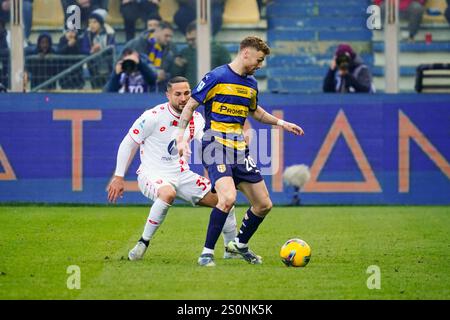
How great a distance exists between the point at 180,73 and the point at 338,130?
9.19 feet

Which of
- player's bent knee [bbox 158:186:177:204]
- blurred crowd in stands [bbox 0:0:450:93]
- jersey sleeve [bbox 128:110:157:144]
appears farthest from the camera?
blurred crowd in stands [bbox 0:0:450:93]

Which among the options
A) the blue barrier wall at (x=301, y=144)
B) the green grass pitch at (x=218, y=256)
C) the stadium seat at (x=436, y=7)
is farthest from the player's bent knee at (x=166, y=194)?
the stadium seat at (x=436, y=7)

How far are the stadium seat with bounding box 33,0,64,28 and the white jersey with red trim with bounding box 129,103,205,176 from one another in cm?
734

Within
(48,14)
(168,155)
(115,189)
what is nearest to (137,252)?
(115,189)

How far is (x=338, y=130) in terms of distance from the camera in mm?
17656

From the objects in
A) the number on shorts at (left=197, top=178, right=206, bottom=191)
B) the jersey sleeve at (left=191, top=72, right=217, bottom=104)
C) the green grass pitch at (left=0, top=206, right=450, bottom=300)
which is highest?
the jersey sleeve at (left=191, top=72, right=217, bottom=104)

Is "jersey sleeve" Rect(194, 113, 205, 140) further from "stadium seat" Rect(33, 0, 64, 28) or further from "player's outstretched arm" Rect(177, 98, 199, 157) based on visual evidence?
"stadium seat" Rect(33, 0, 64, 28)

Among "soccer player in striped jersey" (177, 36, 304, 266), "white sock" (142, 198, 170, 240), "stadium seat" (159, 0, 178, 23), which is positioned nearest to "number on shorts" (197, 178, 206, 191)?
"white sock" (142, 198, 170, 240)

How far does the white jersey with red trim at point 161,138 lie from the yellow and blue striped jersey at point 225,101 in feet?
2.79

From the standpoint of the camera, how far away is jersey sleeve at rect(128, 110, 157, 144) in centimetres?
1087

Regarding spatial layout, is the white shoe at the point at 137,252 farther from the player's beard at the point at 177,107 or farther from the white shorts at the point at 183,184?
the player's beard at the point at 177,107

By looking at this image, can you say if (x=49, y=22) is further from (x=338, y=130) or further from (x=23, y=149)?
(x=338, y=130)

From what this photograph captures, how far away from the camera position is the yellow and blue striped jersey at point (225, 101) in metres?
9.96
